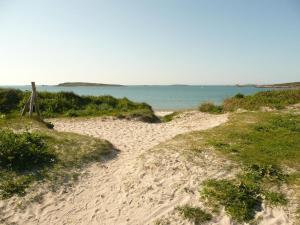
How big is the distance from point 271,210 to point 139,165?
3.88 m

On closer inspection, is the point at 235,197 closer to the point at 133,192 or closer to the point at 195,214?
the point at 195,214

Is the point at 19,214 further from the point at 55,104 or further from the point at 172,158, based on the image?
the point at 55,104

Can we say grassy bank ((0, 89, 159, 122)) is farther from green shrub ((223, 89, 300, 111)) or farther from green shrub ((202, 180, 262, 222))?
green shrub ((202, 180, 262, 222))

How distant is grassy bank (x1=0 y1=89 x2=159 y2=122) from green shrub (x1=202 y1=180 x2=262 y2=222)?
42.6ft

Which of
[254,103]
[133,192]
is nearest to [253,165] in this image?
[133,192]

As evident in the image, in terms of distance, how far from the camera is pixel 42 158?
9789mm

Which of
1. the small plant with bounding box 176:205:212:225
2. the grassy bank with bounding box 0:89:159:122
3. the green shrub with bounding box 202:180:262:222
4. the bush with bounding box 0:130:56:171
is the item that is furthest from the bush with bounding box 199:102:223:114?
the small plant with bounding box 176:205:212:225

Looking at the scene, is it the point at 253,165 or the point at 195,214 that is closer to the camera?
the point at 195,214

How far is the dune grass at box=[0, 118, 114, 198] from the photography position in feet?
27.9

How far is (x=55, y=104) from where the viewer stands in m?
23.2

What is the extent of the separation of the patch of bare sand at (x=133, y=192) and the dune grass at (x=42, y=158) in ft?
1.80

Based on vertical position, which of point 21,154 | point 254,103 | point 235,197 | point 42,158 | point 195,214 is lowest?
point 195,214

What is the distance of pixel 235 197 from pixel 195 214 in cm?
114

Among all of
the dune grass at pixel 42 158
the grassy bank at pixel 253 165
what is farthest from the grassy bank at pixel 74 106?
the dune grass at pixel 42 158
